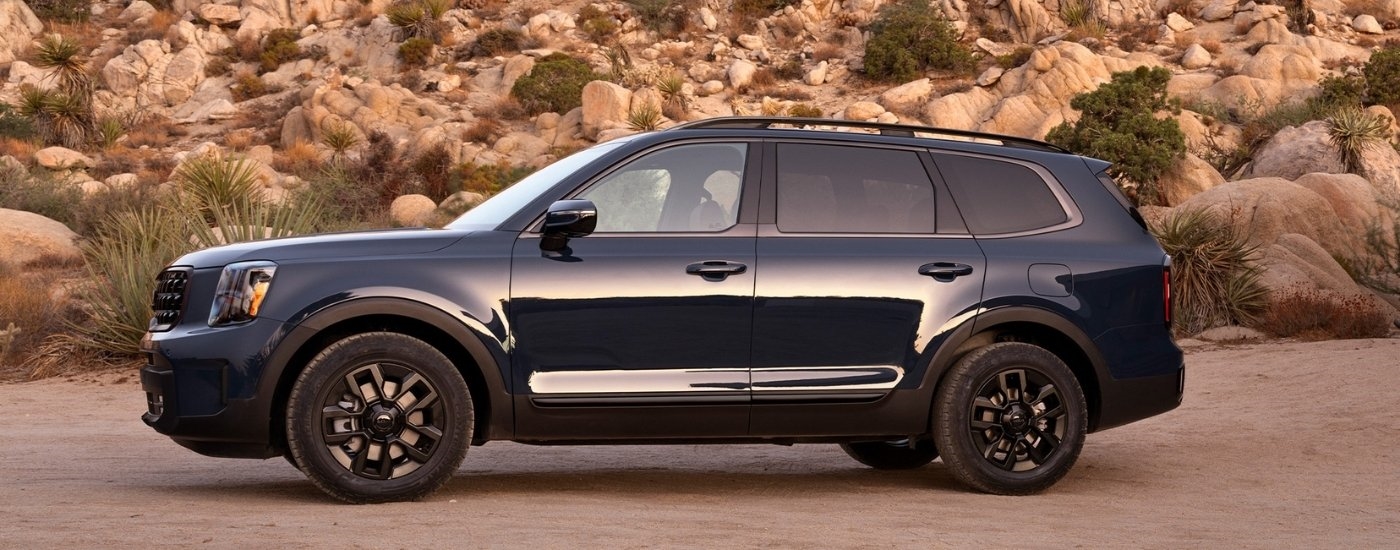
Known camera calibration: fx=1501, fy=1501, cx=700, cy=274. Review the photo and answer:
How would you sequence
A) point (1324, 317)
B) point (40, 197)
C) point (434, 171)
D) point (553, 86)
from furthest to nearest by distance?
point (553, 86) < point (434, 171) < point (40, 197) < point (1324, 317)

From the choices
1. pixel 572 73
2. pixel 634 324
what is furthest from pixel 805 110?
pixel 634 324

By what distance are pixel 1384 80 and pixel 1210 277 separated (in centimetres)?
2367

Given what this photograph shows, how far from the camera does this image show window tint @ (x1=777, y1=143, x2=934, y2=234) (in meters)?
6.91

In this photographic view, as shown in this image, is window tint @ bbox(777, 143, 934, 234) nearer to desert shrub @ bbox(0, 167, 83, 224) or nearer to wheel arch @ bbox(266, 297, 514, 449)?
wheel arch @ bbox(266, 297, 514, 449)

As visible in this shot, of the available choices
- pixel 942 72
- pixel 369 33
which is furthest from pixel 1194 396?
pixel 369 33

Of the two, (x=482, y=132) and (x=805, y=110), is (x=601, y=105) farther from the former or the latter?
(x=805, y=110)

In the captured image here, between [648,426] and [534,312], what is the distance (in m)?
0.71

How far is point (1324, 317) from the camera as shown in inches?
651

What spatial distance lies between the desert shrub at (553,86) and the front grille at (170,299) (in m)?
35.9

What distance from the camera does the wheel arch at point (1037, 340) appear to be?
23.0 ft

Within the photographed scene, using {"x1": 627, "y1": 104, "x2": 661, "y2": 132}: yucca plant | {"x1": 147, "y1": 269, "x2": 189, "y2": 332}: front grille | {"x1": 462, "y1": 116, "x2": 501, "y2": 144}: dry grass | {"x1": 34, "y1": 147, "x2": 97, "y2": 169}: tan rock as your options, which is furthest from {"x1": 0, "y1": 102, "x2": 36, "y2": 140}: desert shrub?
{"x1": 147, "y1": 269, "x2": 189, "y2": 332}: front grille

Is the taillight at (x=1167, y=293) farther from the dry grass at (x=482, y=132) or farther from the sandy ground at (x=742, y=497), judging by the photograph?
the dry grass at (x=482, y=132)

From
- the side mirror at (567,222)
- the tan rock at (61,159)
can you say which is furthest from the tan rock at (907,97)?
the side mirror at (567,222)

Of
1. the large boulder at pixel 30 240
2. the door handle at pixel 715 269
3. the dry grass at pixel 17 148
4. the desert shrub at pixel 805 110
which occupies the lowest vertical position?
the dry grass at pixel 17 148
